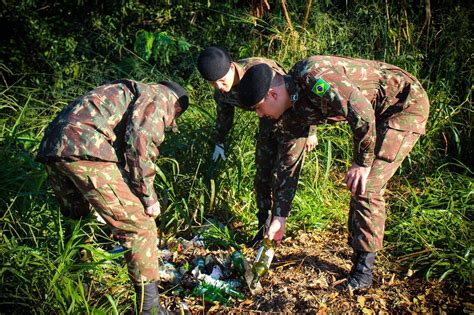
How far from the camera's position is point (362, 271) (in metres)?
3.12

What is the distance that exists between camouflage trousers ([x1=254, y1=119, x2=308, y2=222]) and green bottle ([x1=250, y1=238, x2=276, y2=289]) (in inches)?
11.4

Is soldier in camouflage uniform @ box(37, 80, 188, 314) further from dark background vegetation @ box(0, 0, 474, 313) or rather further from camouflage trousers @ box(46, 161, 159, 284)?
dark background vegetation @ box(0, 0, 474, 313)

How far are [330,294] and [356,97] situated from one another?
127 centimetres

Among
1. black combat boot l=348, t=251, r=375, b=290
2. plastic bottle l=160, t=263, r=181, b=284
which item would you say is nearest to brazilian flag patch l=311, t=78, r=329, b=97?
black combat boot l=348, t=251, r=375, b=290

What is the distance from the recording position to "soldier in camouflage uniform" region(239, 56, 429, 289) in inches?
105

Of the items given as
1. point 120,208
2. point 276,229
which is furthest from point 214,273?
point 120,208

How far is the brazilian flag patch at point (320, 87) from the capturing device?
8.57ft

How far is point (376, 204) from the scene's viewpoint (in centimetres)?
297

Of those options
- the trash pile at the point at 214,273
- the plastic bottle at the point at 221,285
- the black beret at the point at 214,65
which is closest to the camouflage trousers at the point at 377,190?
the trash pile at the point at 214,273

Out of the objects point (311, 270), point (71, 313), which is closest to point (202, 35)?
point (311, 270)

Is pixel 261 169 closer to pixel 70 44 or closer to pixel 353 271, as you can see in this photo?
pixel 353 271

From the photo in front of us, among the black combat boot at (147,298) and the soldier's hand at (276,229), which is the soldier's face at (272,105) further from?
the black combat boot at (147,298)

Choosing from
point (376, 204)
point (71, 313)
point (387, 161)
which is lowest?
point (71, 313)

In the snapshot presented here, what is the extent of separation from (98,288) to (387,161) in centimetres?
186
